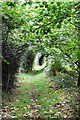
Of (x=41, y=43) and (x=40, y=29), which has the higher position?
(x=40, y=29)

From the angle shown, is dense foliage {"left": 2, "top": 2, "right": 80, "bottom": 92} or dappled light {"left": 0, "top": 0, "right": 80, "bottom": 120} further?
dappled light {"left": 0, "top": 0, "right": 80, "bottom": 120}

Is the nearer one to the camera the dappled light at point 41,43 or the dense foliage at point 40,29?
the dense foliage at point 40,29

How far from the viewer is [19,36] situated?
26.8 feet

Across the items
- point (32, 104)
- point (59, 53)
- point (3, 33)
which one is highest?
point (3, 33)

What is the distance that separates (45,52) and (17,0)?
5.07 m

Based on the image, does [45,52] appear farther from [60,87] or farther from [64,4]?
[64,4]

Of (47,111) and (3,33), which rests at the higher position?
(3,33)

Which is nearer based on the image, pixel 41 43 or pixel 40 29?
pixel 40 29

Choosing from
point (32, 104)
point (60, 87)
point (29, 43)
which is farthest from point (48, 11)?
point (60, 87)

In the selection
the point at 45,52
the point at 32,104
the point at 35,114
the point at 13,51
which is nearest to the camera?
the point at 35,114

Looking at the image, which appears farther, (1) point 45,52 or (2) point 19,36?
(1) point 45,52

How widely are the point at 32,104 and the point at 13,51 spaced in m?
1.79

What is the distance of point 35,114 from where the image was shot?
5574 mm

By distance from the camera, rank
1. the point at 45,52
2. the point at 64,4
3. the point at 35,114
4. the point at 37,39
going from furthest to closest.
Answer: the point at 45,52, the point at 37,39, the point at 35,114, the point at 64,4
